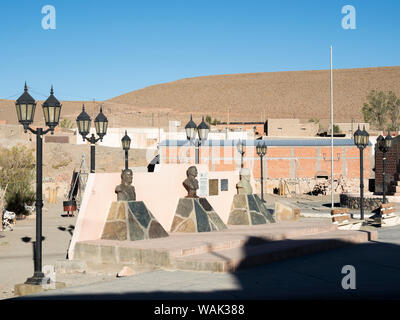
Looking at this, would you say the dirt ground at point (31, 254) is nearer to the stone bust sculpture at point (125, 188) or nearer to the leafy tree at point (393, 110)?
the stone bust sculpture at point (125, 188)

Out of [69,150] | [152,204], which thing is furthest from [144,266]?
[69,150]

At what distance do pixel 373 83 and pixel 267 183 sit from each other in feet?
367

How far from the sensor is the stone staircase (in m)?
11.4

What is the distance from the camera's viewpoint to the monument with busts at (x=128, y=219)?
13812 mm

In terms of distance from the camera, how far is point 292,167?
173 feet

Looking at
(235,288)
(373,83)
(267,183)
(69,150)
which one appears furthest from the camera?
(373,83)

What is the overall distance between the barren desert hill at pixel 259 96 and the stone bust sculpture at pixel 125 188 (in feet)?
347

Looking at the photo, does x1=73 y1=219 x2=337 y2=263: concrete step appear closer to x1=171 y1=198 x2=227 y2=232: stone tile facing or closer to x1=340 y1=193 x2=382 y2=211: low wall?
x1=171 y1=198 x2=227 y2=232: stone tile facing

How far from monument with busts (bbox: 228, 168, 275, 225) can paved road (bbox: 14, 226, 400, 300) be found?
18.3 feet

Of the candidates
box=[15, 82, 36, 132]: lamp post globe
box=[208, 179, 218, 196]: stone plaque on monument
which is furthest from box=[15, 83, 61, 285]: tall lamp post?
box=[208, 179, 218, 196]: stone plaque on monument

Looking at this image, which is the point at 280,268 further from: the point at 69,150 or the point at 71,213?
the point at 69,150

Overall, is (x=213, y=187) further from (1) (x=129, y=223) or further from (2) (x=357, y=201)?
(2) (x=357, y=201)

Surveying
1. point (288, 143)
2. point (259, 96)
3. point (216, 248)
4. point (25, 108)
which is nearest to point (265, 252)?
point (216, 248)

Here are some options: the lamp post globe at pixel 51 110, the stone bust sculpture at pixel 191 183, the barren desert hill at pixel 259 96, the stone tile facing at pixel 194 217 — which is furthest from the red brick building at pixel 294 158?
the barren desert hill at pixel 259 96
